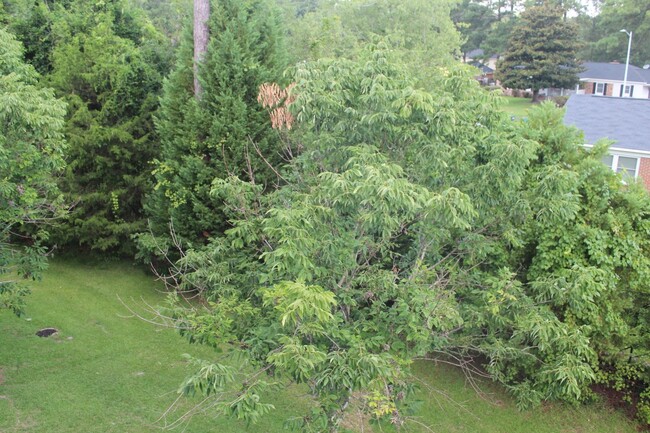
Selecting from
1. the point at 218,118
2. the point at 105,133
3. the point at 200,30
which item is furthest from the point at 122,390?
the point at 200,30

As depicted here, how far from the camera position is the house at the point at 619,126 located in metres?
19.4

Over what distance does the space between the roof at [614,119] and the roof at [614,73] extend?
83.6ft

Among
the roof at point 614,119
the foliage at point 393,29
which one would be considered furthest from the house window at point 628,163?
the foliage at point 393,29

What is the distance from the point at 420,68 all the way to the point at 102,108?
1206cm

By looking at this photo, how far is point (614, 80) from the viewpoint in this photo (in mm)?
45219

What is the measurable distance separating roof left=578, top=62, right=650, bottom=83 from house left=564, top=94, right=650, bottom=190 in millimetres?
25442

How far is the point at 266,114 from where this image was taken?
12.0 metres

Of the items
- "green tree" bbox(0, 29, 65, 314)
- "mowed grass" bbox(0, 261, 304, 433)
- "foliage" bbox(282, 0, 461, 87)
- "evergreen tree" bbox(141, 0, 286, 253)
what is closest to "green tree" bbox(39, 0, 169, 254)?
"mowed grass" bbox(0, 261, 304, 433)

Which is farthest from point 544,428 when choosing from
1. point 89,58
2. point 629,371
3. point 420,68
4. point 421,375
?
point 420,68

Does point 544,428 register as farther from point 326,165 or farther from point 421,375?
point 326,165

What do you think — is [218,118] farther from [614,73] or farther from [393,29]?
[614,73]

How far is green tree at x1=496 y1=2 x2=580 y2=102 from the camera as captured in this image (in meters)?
39.5

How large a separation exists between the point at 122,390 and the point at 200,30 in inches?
292

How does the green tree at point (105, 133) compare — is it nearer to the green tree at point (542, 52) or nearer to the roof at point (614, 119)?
the roof at point (614, 119)
